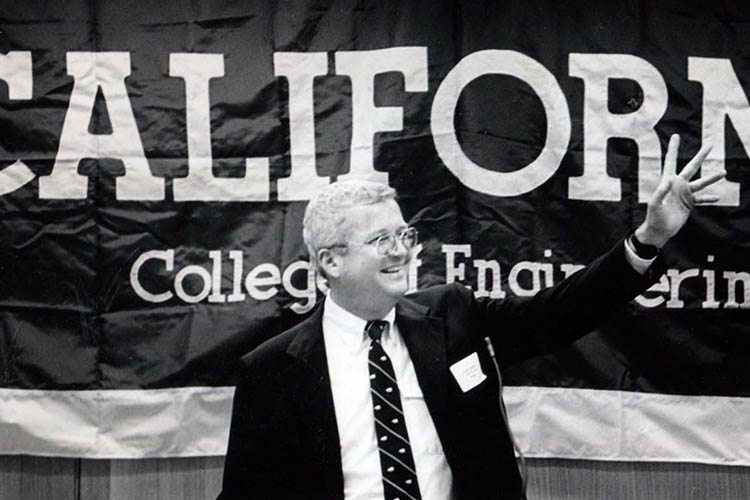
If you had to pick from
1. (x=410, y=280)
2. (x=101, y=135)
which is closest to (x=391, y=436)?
(x=410, y=280)

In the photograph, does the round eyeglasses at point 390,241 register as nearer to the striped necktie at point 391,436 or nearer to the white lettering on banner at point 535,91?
the striped necktie at point 391,436

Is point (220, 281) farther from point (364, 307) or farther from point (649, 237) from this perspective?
point (649, 237)

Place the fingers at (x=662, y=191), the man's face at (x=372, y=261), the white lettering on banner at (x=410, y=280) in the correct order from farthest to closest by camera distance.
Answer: the white lettering on banner at (x=410, y=280) < the man's face at (x=372, y=261) < the fingers at (x=662, y=191)

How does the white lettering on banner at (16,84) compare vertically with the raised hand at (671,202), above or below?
above

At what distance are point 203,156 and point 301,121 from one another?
332mm

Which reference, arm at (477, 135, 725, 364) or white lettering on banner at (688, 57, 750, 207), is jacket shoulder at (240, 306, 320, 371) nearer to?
arm at (477, 135, 725, 364)

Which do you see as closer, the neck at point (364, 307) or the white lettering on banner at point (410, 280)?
the neck at point (364, 307)

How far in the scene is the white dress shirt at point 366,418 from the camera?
8.07ft

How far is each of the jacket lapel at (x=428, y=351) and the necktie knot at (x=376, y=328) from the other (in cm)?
4

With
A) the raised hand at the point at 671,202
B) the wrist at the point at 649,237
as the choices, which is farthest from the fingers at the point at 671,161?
the wrist at the point at 649,237

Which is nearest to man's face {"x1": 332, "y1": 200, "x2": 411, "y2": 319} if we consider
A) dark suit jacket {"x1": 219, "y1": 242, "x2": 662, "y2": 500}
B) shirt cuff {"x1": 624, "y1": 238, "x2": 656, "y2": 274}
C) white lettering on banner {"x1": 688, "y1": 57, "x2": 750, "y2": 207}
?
dark suit jacket {"x1": 219, "y1": 242, "x2": 662, "y2": 500}

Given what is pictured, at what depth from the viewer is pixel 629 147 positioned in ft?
11.3

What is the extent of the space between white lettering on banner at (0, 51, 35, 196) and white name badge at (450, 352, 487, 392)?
1677mm

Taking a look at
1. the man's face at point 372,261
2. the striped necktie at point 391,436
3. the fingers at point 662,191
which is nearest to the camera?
the fingers at point 662,191
